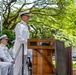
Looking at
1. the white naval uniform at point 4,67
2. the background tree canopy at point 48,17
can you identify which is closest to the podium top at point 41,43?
the white naval uniform at point 4,67

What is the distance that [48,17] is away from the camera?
14.0 m

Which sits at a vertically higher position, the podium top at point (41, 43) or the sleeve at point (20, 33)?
the sleeve at point (20, 33)

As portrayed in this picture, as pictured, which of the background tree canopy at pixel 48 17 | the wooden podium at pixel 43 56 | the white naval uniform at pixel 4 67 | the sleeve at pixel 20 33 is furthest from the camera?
the background tree canopy at pixel 48 17

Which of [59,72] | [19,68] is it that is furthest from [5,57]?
[59,72]

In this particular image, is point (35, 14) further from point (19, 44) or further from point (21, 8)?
point (19, 44)

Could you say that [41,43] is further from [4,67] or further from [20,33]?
[4,67]

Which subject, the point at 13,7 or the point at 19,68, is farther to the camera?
the point at 13,7

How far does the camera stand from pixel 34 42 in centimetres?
357

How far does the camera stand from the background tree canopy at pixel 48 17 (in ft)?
44.8

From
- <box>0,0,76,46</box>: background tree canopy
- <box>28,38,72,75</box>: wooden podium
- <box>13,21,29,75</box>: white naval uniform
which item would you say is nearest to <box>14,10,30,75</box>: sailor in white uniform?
<box>13,21,29,75</box>: white naval uniform

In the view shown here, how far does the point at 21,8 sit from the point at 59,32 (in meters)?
2.36

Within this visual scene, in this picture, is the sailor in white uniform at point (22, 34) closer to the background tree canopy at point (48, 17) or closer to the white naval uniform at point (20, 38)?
the white naval uniform at point (20, 38)

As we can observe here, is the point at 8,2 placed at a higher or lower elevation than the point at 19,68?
higher

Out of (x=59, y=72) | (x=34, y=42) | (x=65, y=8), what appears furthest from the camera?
(x=65, y=8)
